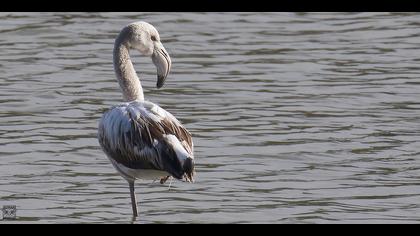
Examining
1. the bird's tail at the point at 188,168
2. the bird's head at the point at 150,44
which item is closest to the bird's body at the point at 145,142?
the bird's tail at the point at 188,168

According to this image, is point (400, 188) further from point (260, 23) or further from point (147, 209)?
point (260, 23)

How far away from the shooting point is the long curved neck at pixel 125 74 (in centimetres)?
1028

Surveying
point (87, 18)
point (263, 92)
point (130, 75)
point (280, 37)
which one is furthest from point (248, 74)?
point (130, 75)

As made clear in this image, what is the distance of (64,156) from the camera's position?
12023 millimetres

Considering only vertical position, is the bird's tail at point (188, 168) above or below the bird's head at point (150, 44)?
below

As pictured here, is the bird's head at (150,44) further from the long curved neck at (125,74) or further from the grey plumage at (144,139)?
the grey plumage at (144,139)

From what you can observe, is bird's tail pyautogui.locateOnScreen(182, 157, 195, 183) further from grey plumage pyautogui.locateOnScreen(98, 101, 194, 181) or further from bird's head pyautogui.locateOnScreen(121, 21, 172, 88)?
bird's head pyautogui.locateOnScreen(121, 21, 172, 88)

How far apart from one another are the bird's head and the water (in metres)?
1.01

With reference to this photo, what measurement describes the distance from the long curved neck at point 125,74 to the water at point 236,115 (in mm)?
841

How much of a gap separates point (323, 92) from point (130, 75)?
15.4 feet

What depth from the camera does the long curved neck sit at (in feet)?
33.7

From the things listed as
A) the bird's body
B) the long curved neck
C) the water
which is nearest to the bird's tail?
the bird's body

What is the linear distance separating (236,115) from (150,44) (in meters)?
3.50
